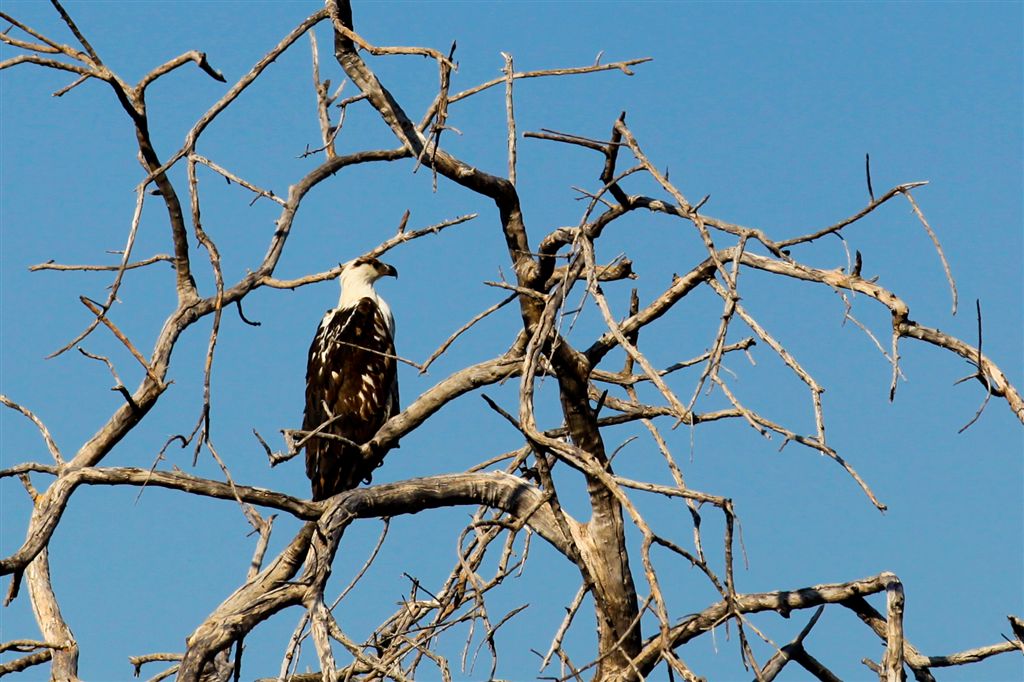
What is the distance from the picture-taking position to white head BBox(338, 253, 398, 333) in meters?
8.28

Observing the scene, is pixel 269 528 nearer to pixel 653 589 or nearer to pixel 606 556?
pixel 606 556

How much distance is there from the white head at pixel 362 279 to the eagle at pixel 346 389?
1.04 ft

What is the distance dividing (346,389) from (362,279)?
1.19 metres

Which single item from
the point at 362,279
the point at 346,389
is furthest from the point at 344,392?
the point at 362,279

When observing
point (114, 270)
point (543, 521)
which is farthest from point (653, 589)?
point (114, 270)

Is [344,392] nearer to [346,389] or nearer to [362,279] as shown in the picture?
[346,389]

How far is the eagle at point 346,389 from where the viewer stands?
23.1 ft

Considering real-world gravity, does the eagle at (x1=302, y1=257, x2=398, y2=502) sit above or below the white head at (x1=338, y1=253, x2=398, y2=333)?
below

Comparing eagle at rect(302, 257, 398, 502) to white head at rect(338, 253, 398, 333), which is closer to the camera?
eagle at rect(302, 257, 398, 502)

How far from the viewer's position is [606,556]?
187 inches

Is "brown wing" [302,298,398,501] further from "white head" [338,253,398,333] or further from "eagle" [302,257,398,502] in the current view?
"white head" [338,253,398,333]

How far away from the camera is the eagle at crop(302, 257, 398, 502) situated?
705 centimetres

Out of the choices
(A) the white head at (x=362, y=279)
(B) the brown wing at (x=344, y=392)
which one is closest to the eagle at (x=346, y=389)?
(B) the brown wing at (x=344, y=392)

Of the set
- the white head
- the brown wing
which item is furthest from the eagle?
the white head
